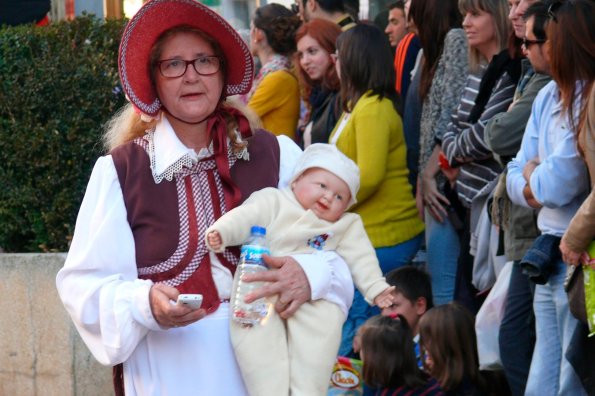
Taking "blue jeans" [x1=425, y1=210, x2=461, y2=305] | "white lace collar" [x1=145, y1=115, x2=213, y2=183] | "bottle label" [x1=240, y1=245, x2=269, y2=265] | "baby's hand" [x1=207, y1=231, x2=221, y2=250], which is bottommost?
"blue jeans" [x1=425, y1=210, x2=461, y2=305]

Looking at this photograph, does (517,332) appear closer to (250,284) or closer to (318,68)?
(250,284)

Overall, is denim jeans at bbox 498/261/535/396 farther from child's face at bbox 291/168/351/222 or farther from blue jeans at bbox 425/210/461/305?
child's face at bbox 291/168/351/222

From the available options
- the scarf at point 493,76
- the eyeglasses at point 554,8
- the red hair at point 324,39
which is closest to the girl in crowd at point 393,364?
the scarf at point 493,76

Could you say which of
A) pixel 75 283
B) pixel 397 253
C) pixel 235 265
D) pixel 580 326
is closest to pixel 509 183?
pixel 580 326

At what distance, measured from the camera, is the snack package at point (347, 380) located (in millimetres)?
6406

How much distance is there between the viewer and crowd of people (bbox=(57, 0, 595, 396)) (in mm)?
4020

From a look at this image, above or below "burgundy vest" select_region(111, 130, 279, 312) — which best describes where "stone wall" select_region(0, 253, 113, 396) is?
below

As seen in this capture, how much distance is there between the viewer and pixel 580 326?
17.5 feet

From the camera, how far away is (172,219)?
406 centimetres

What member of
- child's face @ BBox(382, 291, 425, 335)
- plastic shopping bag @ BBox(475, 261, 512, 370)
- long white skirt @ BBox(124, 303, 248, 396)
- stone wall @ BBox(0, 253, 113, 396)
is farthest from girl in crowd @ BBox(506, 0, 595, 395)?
stone wall @ BBox(0, 253, 113, 396)

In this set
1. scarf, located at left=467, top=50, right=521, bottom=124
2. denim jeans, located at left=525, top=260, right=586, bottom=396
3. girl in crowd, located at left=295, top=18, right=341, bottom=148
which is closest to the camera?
denim jeans, located at left=525, top=260, right=586, bottom=396

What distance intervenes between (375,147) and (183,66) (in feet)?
11.2

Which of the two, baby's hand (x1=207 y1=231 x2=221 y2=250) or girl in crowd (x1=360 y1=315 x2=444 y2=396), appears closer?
baby's hand (x1=207 y1=231 x2=221 y2=250)

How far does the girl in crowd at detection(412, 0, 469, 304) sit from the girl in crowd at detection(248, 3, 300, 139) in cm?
135
